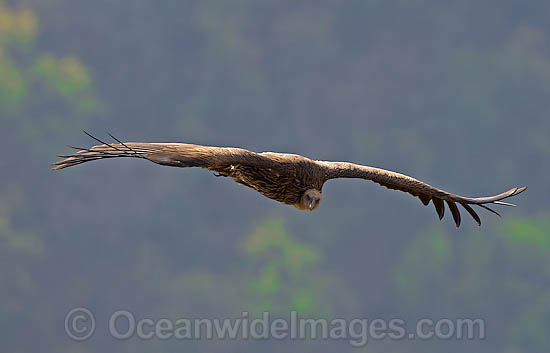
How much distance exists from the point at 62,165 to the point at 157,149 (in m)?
0.82

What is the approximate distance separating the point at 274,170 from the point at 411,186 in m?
2.36

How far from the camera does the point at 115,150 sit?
9.38 meters

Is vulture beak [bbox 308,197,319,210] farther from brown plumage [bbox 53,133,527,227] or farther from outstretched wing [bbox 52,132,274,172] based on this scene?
outstretched wing [bbox 52,132,274,172]

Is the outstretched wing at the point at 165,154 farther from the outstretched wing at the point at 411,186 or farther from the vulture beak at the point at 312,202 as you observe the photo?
the outstretched wing at the point at 411,186

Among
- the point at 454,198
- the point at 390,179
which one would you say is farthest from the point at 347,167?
the point at 454,198

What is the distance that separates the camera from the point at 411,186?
1262cm

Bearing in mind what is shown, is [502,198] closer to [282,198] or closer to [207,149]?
[282,198]

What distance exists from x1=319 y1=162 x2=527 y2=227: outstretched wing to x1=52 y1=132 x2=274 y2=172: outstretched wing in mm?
1969

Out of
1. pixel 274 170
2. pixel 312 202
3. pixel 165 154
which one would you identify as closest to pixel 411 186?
pixel 312 202

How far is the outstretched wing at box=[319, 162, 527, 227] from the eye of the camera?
11961mm

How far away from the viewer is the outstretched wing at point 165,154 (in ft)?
30.4

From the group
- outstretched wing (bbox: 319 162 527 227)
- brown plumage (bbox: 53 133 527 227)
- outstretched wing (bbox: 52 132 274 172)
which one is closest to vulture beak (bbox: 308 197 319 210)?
brown plumage (bbox: 53 133 527 227)

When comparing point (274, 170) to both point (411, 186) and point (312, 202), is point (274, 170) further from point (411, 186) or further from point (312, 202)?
point (411, 186)

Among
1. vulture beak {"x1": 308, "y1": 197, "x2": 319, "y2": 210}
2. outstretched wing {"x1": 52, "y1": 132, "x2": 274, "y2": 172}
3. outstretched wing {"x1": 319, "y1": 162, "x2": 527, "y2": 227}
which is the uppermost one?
outstretched wing {"x1": 319, "y1": 162, "x2": 527, "y2": 227}
